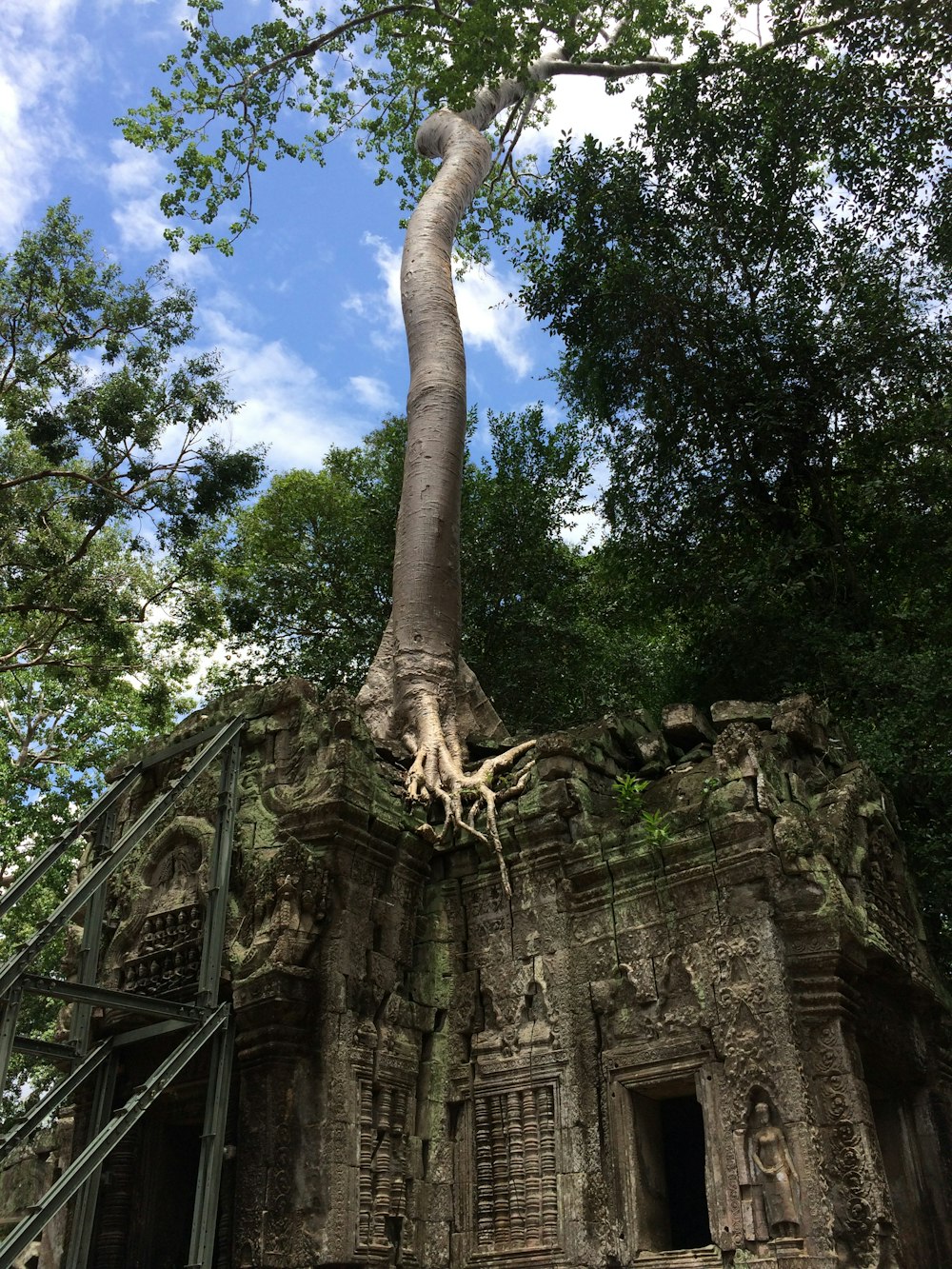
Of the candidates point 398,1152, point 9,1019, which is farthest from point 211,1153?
point 9,1019

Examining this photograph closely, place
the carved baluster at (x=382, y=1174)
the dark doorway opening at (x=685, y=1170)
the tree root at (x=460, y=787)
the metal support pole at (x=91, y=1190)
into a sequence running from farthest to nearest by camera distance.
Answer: the tree root at (x=460, y=787)
the dark doorway opening at (x=685, y=1170)
the metal support pole at (x=91, y=1190)
the carved baluster at (x=382, y=1174)

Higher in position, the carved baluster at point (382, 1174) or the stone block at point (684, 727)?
the stone block at point (684, 727)

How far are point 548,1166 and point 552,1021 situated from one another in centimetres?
80

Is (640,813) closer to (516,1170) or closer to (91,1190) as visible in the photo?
(516,1170)

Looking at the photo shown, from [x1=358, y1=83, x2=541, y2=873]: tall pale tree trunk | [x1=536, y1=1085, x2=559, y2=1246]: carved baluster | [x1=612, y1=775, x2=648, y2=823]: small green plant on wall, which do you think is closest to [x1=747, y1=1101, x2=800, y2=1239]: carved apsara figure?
[x1=536, y1=1085, x2=559, y2=1246]: carved baluster

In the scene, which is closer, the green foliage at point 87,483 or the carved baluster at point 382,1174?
the carved baluster at point 382,1174

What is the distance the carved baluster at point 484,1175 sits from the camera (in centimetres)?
620

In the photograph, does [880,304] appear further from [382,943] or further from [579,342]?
[382,943]

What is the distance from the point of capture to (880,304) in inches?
484

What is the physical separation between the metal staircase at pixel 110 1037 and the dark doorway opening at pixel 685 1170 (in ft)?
10.2

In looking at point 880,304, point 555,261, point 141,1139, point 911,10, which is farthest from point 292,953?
point 911,10

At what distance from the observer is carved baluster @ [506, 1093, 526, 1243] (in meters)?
6.05

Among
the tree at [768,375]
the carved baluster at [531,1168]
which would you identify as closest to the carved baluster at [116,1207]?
the carved baluster at [531,1168]

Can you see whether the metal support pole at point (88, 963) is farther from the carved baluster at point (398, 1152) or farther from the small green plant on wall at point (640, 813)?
the small green plant on wall at point (640, 813)
